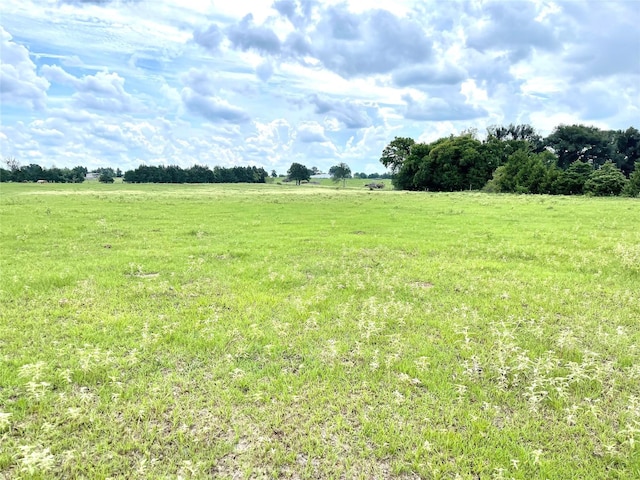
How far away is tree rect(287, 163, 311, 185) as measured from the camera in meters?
174

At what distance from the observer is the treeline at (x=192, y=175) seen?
153m

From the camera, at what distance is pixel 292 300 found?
10500 millimetres

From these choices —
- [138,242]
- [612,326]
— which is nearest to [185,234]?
[138,242]

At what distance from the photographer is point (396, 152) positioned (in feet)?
367

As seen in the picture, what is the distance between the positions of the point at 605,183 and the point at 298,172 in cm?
12779

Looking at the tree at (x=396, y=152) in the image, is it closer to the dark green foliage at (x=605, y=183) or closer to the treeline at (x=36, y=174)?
the dark green foliage at (x=605, y=183)

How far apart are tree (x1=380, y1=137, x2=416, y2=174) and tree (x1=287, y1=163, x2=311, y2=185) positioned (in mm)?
66401

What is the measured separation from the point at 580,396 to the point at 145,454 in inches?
256

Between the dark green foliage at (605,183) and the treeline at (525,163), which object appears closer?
the dark green foliage at (605,183)

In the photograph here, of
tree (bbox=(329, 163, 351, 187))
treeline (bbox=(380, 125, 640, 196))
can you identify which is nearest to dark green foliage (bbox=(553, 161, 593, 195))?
treeline (bbox=(380, 125, 640, 196))

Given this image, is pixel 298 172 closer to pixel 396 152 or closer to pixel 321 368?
pixel 396 152

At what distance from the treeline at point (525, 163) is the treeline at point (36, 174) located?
383 feet

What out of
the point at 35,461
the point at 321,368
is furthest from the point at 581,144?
the point at 35,461

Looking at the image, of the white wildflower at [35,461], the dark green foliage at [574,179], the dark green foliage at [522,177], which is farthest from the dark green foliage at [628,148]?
the white wildflower at [35,461]
